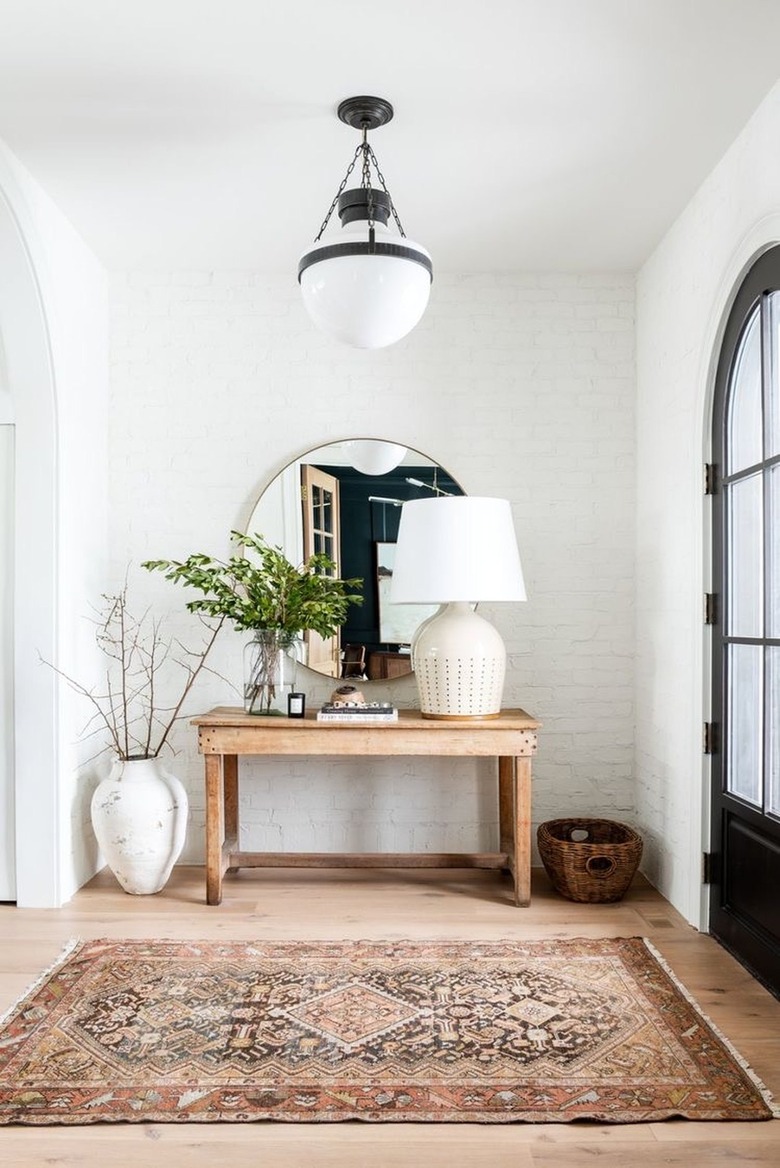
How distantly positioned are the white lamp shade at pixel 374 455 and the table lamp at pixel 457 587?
576mm

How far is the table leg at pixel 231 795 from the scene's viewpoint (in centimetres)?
420

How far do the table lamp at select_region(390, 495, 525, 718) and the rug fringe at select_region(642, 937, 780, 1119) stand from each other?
1132mm

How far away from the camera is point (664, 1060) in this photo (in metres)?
2.43

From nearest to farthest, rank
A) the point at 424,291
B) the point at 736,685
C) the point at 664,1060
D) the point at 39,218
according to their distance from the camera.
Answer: the point at 664,1060 < the point at 424,291 < the point at 736,685 < the point at 39,218

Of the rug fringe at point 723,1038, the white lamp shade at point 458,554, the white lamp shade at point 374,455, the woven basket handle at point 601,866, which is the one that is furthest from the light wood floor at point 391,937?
the white lamp shade at point 374,455

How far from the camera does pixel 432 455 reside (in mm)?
4391

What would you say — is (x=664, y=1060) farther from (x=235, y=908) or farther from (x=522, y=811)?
(x=235, y=908)

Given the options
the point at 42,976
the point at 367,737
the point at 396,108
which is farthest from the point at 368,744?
the point at 396,108

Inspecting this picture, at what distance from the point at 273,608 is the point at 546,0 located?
2303 mm

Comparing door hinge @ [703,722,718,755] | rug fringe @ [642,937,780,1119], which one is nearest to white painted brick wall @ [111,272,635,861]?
door hinge @ [703,722,718,755]

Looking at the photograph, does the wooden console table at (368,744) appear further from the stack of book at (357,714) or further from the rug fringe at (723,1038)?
the rug fringe at (723,1038)

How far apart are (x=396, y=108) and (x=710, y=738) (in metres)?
2.34

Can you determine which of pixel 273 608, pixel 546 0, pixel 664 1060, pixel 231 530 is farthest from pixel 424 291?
pixel 664 1060

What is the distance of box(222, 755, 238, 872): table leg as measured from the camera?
13.8ft
